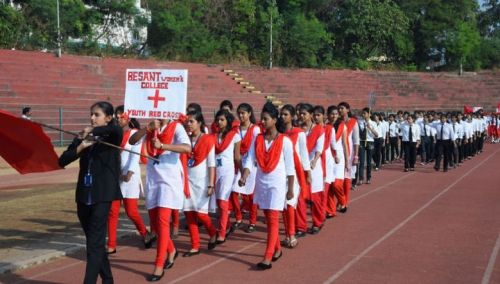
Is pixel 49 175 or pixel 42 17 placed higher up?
pixel 42 17

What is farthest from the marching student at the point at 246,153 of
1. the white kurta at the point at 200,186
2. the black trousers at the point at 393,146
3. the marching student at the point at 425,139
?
the marching student at the point at 425,139

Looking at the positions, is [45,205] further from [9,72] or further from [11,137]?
[9,72]

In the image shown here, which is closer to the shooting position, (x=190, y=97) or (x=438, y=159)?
(x=438, y=159)

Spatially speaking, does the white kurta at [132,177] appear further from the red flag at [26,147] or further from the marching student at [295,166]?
the marching student at [295,166]

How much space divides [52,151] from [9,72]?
20.5 m

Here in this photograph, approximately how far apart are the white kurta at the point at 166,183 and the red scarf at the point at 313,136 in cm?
302

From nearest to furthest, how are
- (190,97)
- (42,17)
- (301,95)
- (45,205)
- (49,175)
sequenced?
(45,205) → (49,175) → (190,97) → (42,17) → (301,95)

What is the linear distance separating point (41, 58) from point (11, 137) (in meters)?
23.0

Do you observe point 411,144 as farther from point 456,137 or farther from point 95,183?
point 95,183

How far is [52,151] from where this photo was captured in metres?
6.77

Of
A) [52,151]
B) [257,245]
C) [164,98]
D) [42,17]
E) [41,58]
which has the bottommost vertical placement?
[257,245]

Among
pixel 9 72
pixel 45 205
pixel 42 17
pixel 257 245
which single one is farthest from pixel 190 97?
pixel 257 245

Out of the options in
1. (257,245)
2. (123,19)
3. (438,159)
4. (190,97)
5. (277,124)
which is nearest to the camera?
(277,124)

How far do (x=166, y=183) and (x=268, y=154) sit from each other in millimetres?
1275
